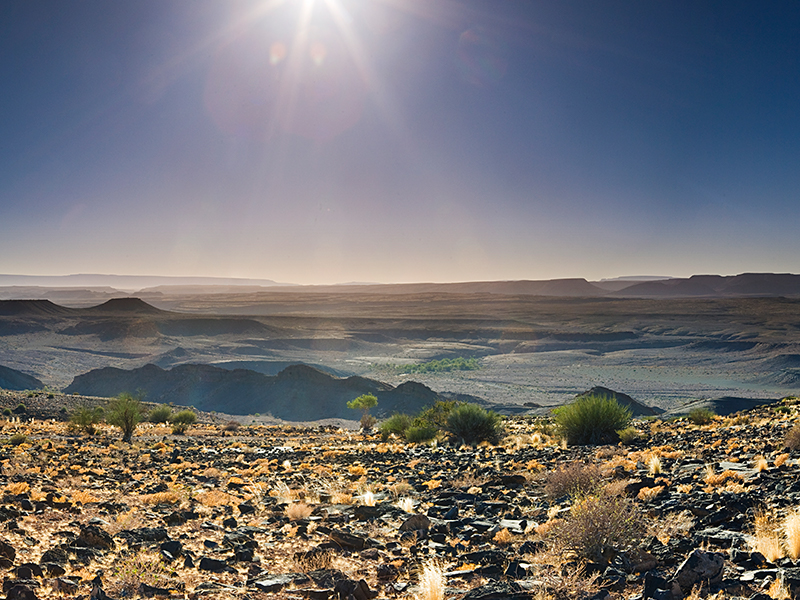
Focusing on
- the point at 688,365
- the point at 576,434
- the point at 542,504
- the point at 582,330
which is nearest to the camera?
the point at 542,504

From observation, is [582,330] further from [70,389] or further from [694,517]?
[694,517]

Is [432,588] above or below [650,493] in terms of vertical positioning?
above

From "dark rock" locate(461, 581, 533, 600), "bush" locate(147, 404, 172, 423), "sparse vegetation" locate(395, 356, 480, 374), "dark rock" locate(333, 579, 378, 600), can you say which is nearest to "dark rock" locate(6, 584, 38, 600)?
"dark rock" locate(333, 579, 378, 600)

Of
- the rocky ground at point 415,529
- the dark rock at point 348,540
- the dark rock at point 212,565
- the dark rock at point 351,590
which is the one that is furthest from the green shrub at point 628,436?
the dark rock at point 212,565

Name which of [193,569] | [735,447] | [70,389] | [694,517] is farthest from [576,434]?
[70,389]

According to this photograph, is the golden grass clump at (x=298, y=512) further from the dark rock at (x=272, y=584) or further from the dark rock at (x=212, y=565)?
the dark rock at (x=272, y=584)

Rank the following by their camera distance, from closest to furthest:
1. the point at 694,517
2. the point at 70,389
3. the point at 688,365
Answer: the point at 694,517
the point at 70,389
the point at 688,365

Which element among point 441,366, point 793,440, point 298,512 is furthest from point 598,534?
point 441,366

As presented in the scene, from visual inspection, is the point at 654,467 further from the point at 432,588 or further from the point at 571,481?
the point at 432,588
